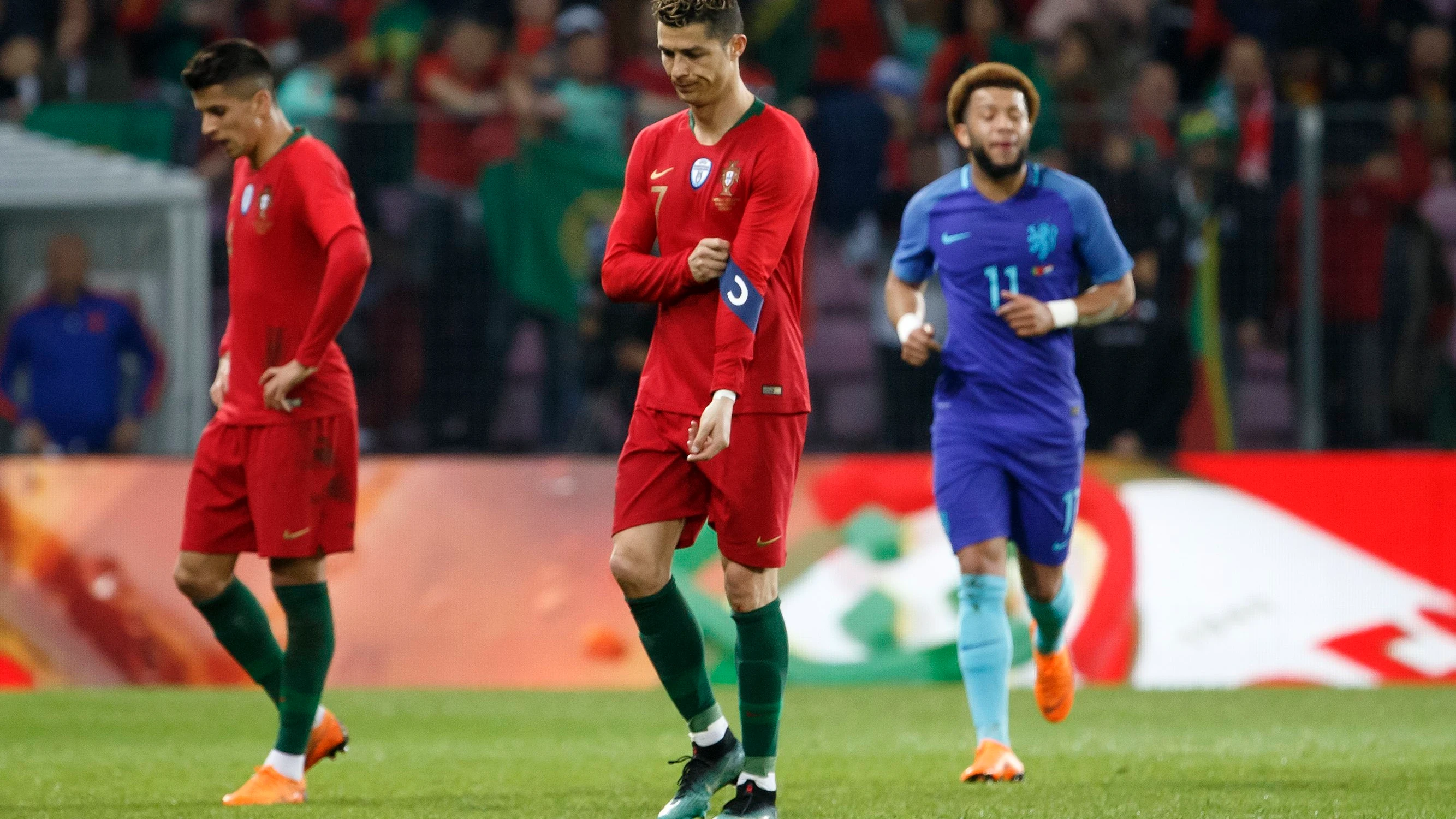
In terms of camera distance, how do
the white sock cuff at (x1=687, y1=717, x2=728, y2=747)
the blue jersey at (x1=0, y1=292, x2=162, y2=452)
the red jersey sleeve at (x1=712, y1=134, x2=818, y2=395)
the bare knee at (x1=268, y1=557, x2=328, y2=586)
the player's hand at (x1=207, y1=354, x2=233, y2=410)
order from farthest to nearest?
the blue jersey at (x1=0, y1=292, x2=162, y2=452), the player's hand at (x1=207, y1=354, x2=233, y2=410), the bare knee at (x1=268, y1=557, x2=328, y2=586), the white sock cuff at (x1=687, y1=717, x2=728, y2=747), the red jersey sleeve at (x1=712, y1=134, x2=818, y2=395)

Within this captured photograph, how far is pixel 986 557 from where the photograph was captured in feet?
22.9

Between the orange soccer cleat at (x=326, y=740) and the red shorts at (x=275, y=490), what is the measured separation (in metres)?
0.64

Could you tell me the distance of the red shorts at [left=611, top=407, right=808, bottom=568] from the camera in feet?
18.3

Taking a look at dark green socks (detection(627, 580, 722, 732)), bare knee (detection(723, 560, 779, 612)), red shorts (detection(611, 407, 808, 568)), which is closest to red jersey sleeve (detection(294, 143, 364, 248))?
red shorts (detection(611, 407, 808, 568))

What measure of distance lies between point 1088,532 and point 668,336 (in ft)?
17.0

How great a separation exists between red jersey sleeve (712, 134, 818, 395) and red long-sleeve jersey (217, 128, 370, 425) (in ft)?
5.09

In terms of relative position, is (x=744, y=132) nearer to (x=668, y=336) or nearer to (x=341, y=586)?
(x=668, y=336)

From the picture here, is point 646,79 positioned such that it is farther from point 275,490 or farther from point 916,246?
point 275,490

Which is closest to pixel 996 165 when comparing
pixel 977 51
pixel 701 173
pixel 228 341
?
pixel 701 173

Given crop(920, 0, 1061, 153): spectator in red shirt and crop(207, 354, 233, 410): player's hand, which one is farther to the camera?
crop(920, 0, 1061, 153): spectator in red shirt

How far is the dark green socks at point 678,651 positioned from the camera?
5711 millimetres

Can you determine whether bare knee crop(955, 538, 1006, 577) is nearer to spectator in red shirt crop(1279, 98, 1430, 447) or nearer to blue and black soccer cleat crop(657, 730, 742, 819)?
blue and black soccer cleat crop(657, 730, 742, 819)

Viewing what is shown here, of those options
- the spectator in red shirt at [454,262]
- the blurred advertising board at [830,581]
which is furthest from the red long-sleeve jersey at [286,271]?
the spectator in red shirt at [454,262]

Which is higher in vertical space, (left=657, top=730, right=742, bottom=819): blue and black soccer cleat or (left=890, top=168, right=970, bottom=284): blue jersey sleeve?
(left=890, top=168, right=970, bottom=284): blue jersey sleeve
